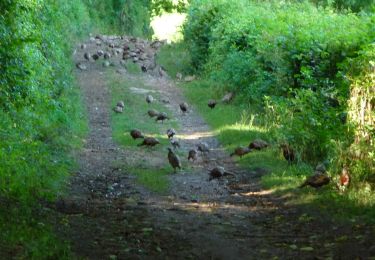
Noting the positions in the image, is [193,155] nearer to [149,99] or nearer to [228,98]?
[228,98]

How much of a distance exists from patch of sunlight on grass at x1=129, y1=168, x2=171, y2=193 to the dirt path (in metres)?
0.16

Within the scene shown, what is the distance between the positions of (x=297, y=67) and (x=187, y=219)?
→ 5.74 metres

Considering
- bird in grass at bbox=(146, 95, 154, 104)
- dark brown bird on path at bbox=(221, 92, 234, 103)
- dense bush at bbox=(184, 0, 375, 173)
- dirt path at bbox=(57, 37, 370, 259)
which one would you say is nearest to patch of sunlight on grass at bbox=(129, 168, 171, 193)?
dirt path at bbox=(57, 37, 370, 259)

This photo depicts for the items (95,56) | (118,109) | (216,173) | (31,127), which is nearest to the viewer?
(31,127)

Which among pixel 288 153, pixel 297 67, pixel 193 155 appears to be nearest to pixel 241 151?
pixel 193 155

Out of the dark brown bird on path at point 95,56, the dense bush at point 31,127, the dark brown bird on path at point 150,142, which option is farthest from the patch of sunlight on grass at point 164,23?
the dark brown bird on path at point 150,142

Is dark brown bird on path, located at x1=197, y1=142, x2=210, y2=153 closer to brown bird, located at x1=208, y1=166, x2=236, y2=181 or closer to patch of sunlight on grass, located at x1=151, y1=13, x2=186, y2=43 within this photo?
brown bird, located at x1=208, y1=166, x2=236, y2=181

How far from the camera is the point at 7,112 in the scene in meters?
9.61

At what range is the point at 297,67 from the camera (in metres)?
13.0

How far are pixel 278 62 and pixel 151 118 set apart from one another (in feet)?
14.9

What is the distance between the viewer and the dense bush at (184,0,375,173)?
403 inches

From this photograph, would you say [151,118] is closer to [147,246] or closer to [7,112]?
[7,112]

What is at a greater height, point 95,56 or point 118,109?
point 95,56

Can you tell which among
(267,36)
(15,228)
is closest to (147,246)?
(15,228)
